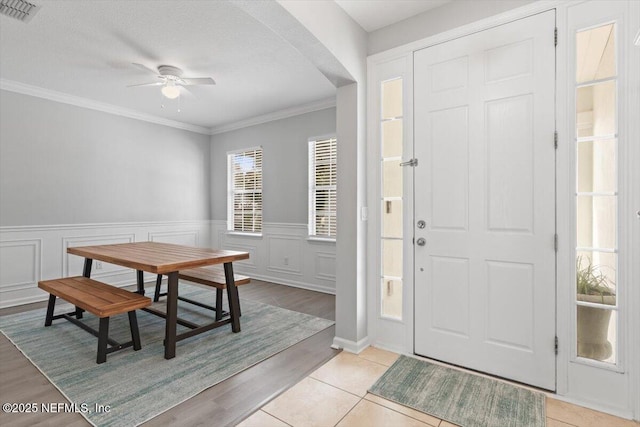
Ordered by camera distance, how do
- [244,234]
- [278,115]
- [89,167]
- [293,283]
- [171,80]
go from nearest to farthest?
[171,80] < [89,167] < [293,283] < [278,115] < [244,234]

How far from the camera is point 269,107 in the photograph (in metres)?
4.88

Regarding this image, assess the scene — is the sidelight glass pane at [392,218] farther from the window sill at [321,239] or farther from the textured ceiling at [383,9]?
the window sill at [321,239]

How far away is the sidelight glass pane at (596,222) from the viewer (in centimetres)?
185

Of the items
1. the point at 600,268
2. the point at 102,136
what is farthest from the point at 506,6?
the point at 102,136

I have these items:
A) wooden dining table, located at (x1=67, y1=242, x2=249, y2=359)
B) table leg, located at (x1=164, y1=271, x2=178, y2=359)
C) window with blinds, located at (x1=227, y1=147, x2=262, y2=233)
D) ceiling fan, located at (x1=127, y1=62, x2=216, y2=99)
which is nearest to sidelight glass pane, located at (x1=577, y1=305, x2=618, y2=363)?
wooden dining table, located at (x1=67, y1=242, x2=249, y2=359)

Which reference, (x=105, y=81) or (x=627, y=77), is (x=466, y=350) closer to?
(x=627, y=77)

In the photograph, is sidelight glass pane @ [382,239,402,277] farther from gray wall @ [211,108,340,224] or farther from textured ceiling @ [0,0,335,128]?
gray wall @ [211,108,340,224]

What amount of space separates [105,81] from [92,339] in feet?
9.65

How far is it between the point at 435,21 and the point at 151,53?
2639mm

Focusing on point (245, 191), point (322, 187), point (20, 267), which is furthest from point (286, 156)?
point (20, 267)

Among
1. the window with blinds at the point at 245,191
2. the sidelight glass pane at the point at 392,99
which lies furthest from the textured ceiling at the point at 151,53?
the window with blinds at the point at 245,191

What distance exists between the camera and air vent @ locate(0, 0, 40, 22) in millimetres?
2322

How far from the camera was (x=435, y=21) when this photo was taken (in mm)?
2406

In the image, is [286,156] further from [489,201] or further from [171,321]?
[489,201]
